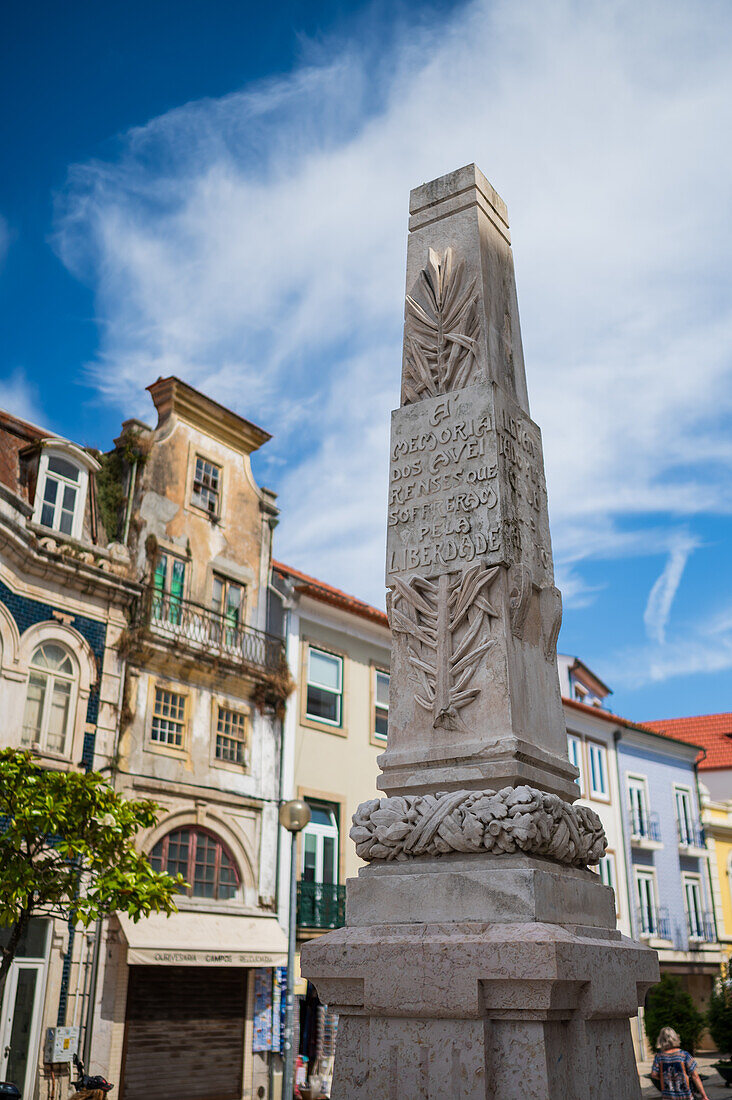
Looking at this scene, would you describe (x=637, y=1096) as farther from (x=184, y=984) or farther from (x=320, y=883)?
(x=320, y=883)

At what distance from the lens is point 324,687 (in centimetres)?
2198

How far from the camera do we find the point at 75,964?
15461 mm

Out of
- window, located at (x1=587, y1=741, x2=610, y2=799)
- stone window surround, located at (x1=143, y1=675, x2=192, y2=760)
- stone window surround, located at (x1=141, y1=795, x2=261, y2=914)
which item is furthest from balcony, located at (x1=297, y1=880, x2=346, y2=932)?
window, located at (x1=587, y1=741, x2=610, y2=799)

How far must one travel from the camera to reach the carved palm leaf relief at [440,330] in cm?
584

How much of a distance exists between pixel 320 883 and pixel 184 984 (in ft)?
11.7

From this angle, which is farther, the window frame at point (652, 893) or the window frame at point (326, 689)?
the window frame at point (652, 893)

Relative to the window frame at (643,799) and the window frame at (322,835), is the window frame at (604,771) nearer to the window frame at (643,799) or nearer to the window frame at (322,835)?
the window frame at (643,799)

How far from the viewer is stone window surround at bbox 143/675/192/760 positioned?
17.9 metres

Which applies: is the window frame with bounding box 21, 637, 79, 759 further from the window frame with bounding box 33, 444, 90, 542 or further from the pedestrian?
the pedestrian

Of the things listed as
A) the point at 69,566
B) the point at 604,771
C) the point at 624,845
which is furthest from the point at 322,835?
the point at 624,845

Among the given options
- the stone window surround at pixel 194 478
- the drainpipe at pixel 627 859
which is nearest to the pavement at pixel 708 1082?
the drainpipe at pixel 627 859

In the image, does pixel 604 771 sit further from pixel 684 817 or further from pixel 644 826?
pixel 684 817

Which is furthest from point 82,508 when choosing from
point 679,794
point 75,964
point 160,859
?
point 679,794

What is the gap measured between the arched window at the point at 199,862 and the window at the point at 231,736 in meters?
1.61
